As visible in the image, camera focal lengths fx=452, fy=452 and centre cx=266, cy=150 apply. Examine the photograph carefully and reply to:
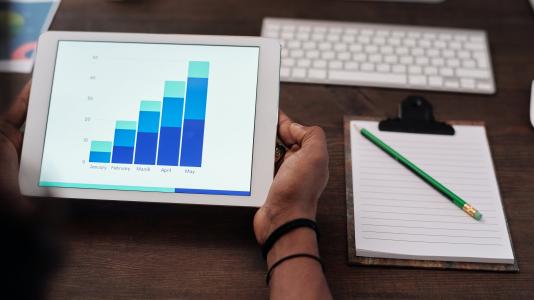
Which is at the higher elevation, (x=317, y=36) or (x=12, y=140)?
(x=317, y=36)

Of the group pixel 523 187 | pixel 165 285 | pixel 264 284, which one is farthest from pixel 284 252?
pixel 523 187

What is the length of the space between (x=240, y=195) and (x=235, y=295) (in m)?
0.13

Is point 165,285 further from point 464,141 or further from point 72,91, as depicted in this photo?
point 464,141

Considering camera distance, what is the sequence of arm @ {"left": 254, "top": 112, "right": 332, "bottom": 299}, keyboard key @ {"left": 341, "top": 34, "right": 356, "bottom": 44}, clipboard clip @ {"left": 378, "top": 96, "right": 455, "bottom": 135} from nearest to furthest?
1. arm @ {"left": 254, "top": 112, "right": 332, "bottom": 299}
2. clipboard clip @ {"left": 378, "top": 96, "right": 455, "bottom": 135}
3. keyboard key @ {"left": 341, "top": 34, "right": 356, "bottom": 44}

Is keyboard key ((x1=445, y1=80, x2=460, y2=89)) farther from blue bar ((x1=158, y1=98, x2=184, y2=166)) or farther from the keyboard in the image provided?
blue bar ((x1=158, y1=98, x2=184, y2=166))

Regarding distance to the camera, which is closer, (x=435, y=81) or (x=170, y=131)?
(x=170, y=131)

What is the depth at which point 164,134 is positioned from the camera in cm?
62

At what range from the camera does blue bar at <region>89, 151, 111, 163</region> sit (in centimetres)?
61

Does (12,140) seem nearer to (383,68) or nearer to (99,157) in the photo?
(99,157)

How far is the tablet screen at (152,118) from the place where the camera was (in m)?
0.61

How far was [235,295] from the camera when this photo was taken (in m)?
0.60

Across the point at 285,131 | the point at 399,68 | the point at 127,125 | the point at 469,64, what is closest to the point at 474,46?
the point at 469,64

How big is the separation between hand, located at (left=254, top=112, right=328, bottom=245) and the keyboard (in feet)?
0.71

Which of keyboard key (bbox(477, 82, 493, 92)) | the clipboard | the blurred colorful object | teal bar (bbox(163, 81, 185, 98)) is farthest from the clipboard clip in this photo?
the blurred colorful object
